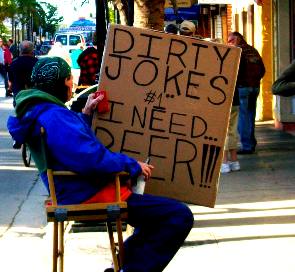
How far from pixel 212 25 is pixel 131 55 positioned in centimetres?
3405

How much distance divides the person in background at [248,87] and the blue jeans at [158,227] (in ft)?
28.4

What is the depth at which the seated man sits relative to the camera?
5512mm

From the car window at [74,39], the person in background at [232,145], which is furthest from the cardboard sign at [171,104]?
the car window at [74,39]

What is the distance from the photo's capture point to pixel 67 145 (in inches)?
216

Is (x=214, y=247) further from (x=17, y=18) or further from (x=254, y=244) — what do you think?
(x=17, y=18)

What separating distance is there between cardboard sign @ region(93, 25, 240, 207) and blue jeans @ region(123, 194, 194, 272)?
0.61 meters

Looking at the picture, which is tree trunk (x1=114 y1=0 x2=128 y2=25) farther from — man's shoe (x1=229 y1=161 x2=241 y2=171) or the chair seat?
the chair seat

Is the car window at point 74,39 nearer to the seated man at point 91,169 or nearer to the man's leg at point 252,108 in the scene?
the man's leg at point 252,108

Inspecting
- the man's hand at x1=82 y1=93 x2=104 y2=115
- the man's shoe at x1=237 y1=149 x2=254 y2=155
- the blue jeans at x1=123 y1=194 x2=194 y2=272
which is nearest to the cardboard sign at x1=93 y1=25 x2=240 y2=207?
the man's hand at x1=82 y1=93 x2=104 y2=115

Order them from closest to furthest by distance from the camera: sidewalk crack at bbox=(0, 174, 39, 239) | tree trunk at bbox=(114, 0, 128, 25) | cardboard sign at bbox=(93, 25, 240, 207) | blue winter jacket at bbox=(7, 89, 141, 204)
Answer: blue winter jacket at bbox=(7, 89, 141, 204) < cardboard sign at bbox=(93, 25, 240, 207) < sidewalk crack at bbox=(0, 174, 39, 239) < tree trunk at bbox=(114, 0, 128, 25)

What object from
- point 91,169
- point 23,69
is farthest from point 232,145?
point 91,169

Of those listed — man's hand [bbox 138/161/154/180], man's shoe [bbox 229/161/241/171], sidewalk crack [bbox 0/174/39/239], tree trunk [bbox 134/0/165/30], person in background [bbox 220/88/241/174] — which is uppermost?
tree trunk [bbox 134/0/165/30]

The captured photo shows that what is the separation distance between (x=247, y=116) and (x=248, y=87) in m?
0.49

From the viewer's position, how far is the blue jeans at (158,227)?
573cm
